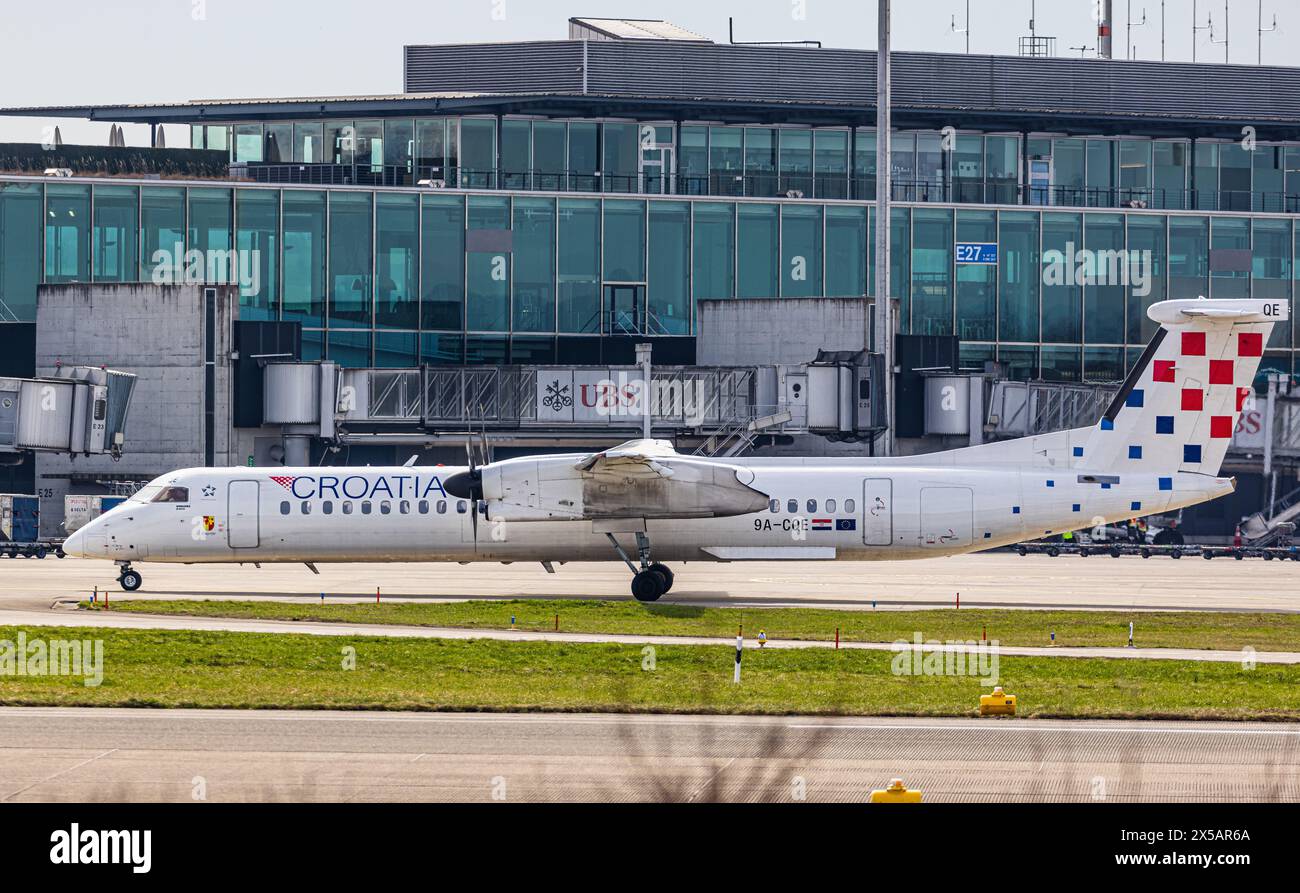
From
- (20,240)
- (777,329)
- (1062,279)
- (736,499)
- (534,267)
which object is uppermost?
(20,240)

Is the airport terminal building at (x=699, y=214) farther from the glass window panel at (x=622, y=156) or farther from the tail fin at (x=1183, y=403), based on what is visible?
the tail fin at (x=1183, y=403)

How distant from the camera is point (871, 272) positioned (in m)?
69.8

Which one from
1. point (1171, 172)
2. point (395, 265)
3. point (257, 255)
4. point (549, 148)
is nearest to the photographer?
point (257, 255)

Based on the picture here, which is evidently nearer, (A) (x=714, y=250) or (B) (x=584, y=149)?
(A) (x=714, y=250)

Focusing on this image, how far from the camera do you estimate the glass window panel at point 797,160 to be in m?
73.2

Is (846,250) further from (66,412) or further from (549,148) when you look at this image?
(66,412)

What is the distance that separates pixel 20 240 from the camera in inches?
2527

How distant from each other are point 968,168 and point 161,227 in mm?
37164

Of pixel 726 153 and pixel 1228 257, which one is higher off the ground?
pixel 726 153

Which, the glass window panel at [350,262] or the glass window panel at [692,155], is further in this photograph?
the glass window panel at [692,155]

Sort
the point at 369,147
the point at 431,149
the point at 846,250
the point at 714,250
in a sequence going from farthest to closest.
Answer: the point at 369,147
the point at 431,149
the point at 846,250
the point at 714,250

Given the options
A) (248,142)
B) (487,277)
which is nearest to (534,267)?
(487,277)

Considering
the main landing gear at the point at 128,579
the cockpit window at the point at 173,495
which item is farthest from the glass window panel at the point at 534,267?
the main landing gear at the point at 128,579

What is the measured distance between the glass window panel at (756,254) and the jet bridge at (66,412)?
1042 inches
